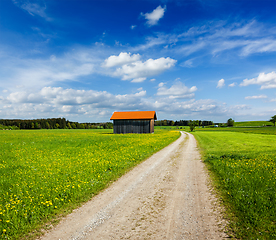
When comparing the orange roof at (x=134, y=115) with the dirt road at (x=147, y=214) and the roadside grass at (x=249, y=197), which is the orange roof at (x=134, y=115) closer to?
the roadside grass at (x=249, y=197)

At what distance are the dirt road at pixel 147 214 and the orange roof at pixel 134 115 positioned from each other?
1806 inches

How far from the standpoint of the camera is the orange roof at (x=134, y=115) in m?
55.4

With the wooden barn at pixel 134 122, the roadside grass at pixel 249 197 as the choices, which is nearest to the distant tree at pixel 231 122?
the wooden barn at pixel 134 122

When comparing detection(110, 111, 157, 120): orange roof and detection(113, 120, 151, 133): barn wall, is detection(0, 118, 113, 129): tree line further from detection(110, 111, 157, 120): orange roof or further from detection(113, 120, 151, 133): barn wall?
detection(113, 120, 151, 133): barn wall

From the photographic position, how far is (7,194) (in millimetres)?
7570

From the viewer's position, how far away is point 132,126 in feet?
182

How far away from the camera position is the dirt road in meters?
4.91

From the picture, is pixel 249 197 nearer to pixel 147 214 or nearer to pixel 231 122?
pixel 147 214

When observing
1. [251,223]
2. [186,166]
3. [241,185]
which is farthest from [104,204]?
[186,166]

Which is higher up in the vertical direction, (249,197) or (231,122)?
(231,122)

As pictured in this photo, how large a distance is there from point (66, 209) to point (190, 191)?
5.49 meters

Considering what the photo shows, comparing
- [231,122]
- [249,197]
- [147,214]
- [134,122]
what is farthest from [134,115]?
[231,122]

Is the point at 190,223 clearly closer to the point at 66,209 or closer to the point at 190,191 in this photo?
the point at 190,191

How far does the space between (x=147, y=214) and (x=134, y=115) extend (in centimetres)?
5147
